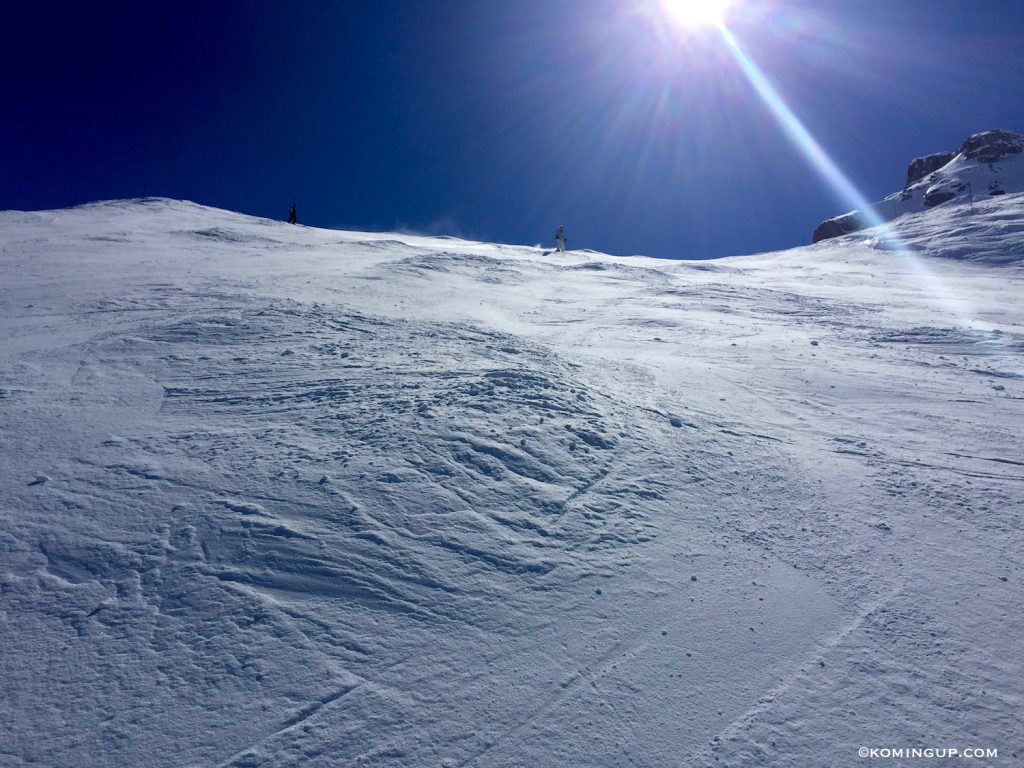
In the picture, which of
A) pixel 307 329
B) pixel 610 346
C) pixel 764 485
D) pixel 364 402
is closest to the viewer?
pixel 764 485

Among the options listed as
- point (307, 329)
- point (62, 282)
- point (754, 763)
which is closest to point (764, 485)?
point (754, 763)

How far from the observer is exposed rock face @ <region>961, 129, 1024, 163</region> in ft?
166

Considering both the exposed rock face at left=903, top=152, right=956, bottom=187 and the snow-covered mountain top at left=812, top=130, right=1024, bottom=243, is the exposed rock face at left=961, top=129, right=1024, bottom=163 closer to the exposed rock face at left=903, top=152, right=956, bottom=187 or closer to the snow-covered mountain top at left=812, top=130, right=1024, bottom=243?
the snow-covered mountain top at left=812, top=130, right=1024, bottom=243

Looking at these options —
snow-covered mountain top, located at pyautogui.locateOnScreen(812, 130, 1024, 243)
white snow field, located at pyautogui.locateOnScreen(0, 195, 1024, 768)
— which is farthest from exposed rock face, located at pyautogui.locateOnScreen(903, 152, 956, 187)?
white snow field, located at pyautogui.locateOnScreen(0, 195, 1024, 768)

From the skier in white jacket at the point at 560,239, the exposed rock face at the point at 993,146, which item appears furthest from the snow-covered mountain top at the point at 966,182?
the skier in white jacket at the point at 560,239

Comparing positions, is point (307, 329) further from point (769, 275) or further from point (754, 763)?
point (769, 275)

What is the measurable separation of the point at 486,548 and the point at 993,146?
6860cm

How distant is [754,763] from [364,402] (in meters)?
4.29

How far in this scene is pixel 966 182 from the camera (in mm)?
46562

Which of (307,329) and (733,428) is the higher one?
A: (307,329)

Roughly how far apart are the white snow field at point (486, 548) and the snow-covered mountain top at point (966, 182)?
46733 mm

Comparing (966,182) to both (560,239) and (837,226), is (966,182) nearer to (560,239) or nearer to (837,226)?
(837,226)

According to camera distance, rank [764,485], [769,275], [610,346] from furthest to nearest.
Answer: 1. [769,275]
2. [610,346]
3. [764,485]

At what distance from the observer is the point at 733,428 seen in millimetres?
5828
